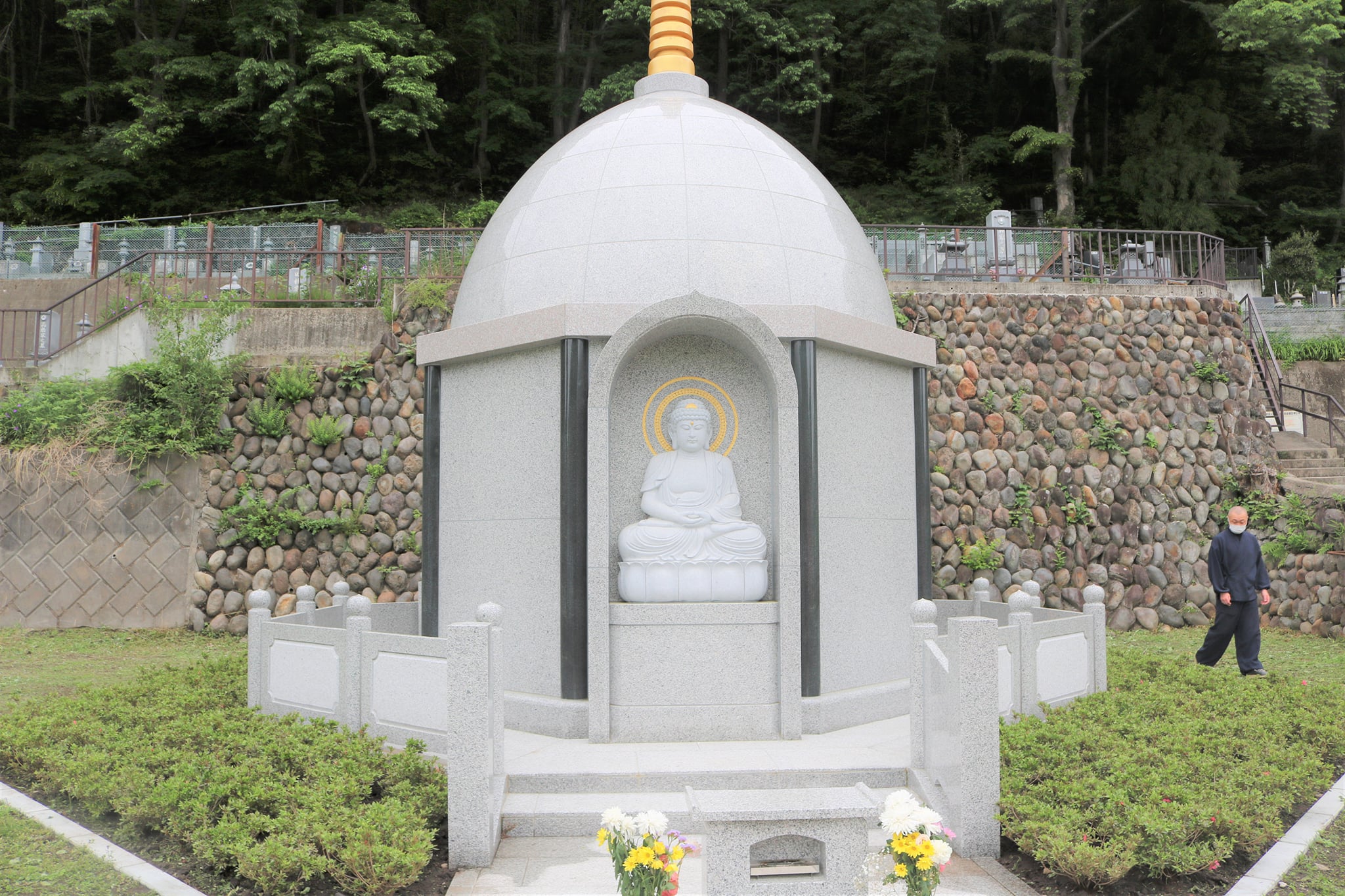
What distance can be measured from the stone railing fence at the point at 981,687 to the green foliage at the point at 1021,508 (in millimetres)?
6543

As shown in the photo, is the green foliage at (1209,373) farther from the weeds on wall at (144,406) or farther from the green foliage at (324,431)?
the weeds on wall at (144,406)

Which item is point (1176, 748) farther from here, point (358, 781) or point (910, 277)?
point (910, 277)

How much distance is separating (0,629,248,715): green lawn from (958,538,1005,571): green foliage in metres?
10.4

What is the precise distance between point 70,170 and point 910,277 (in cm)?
2455

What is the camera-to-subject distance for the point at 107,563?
13672 millimetres

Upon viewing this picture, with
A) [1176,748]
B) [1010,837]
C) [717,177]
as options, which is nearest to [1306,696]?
[1176,748]

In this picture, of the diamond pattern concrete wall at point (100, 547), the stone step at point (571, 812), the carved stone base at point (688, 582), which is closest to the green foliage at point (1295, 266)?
the carved stone base at point (688, 582)

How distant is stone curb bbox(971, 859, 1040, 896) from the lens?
16.0 ft

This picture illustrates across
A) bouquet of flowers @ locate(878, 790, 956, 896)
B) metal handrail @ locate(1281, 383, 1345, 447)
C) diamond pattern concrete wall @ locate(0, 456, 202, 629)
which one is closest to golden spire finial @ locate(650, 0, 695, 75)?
bouquet of flowers @ locate(878, 790, 956, 896)

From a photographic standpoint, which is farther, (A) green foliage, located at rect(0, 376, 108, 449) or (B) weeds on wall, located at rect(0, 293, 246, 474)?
(A) green foliage, located at rect(0, 376, 108, 449)

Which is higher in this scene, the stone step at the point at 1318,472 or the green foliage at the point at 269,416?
the green foliage at the point at 269,416

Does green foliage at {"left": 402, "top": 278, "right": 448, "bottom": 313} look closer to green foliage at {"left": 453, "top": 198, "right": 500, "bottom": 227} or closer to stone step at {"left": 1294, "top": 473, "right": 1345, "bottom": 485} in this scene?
green foliage at {"left": 453, "top": 198, "right": 500, "bottom": 227}

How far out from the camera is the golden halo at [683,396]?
8.05 m

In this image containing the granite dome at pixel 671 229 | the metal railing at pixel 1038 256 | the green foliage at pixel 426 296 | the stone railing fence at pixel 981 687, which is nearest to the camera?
the stone railing fence at pixel 981 687
